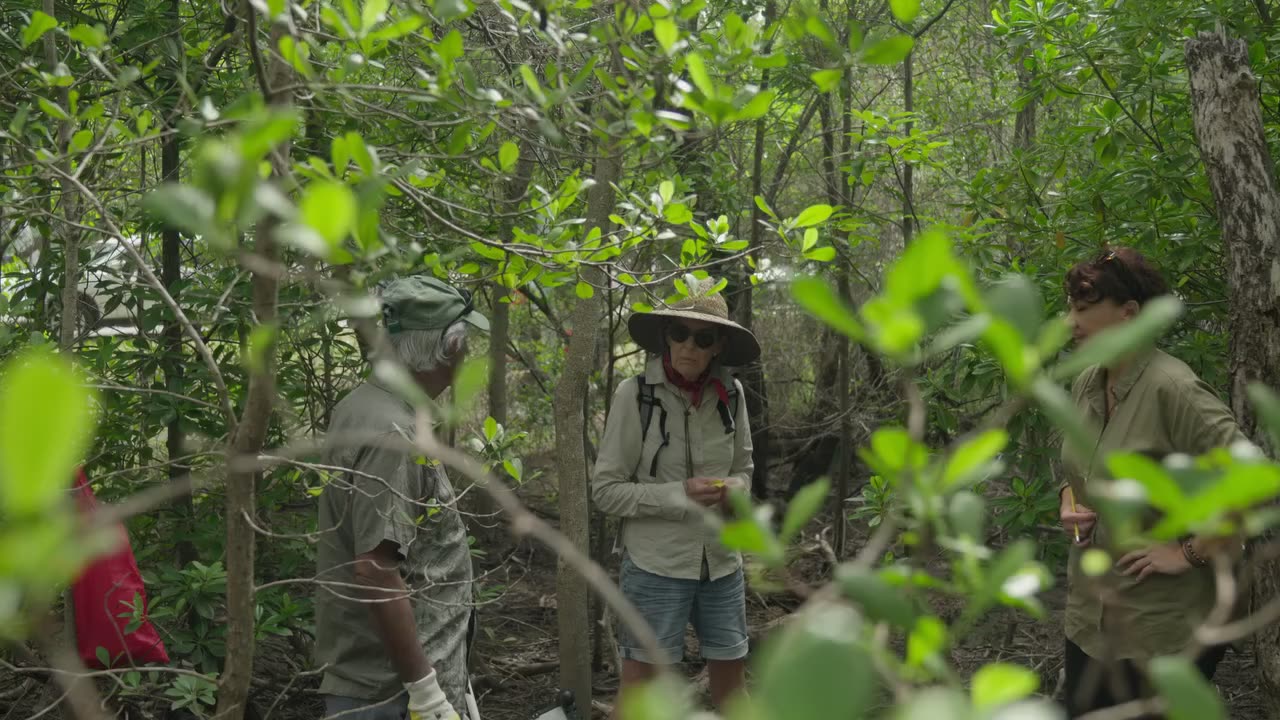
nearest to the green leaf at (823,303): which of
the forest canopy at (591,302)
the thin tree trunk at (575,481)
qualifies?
the forest canopy at (591,302)

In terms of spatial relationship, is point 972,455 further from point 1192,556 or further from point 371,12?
point 1192,556

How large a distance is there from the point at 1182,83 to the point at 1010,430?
4.98 feet

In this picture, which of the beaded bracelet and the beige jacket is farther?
the beige jacket

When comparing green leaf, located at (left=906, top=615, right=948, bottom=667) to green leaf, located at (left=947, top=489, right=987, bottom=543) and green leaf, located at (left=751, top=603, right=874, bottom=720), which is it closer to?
green leaf, located at (left=947, top=489, right=987, bottom=543)

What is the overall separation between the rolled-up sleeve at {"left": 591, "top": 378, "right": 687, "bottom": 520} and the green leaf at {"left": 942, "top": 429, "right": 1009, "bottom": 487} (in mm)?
3337

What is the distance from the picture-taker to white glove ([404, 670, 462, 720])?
2867 mm

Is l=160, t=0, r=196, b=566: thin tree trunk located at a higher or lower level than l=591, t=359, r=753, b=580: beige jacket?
higher

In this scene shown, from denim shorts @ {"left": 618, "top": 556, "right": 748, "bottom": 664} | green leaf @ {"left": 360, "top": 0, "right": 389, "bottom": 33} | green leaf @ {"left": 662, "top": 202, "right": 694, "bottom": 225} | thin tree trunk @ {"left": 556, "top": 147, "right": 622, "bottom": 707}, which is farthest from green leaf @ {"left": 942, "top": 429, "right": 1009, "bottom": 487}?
thin tree trunk @ {"left": 556, "top": 147, "right": 622, "bottom": 707}

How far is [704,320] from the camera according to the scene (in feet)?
13.9

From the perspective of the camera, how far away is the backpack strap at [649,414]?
4.32 meters

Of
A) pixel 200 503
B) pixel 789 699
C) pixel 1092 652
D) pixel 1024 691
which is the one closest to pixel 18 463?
pixel 789 699

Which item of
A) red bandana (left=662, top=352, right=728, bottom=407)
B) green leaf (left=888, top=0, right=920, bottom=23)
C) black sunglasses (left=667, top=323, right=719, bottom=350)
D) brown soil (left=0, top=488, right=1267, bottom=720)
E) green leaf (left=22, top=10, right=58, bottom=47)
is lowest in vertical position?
brown soil (left=0, top=488, right=1267, bottom=720)

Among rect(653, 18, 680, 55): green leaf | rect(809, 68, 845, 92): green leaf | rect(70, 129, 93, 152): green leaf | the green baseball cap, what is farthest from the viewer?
the green baseball cap

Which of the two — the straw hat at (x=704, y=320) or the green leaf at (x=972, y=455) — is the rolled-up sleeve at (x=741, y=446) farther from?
the green leaf at (x=972, y=455)
